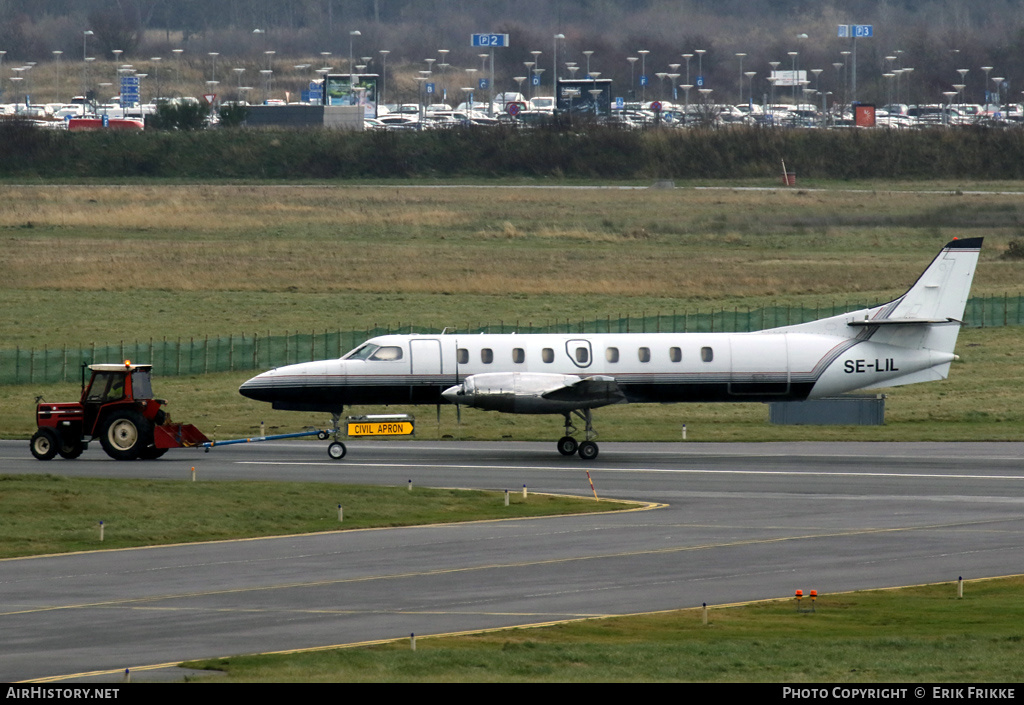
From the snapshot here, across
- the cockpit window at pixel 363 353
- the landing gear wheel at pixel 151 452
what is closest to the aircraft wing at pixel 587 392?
the cockpit window at pixel 363 353

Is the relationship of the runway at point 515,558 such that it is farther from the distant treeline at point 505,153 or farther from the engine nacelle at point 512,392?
the distant treeline at point 505,153

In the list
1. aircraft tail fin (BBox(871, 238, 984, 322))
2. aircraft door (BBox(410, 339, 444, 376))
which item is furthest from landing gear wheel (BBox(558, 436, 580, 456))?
aircraft tail fin (BBox(871, 238, 984, 322))

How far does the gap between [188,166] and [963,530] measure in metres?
132

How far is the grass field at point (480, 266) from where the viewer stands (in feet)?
181

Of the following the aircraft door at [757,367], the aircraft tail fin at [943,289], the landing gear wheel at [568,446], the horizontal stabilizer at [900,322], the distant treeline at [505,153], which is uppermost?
the distant treeline at [505,153]

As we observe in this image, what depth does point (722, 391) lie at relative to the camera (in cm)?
4362

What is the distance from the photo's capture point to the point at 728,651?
20.6m

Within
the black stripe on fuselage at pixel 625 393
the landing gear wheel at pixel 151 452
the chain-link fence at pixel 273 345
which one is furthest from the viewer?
the chain-link fence at pixel 273 345

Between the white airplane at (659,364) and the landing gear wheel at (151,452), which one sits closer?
the landing gear wheel at (151,452)

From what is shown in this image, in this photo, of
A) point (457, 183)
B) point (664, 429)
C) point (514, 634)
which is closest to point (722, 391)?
point (664, 429)

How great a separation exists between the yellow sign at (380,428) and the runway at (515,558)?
0.98 meters

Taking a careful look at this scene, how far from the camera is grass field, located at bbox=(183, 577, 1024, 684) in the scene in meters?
19.1

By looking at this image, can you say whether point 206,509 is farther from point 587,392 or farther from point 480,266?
point 480,266
